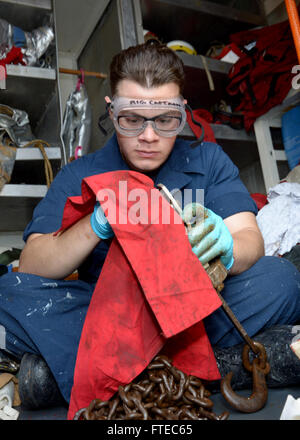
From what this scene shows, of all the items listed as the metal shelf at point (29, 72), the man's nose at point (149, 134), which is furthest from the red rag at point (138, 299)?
the metal shelf at point (29, 72)

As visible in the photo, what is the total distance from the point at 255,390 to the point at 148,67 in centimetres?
107

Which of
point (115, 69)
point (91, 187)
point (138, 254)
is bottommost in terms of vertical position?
point (138, 254)

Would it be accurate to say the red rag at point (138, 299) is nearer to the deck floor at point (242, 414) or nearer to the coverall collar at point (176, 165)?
the deck floor at point (242, 414)

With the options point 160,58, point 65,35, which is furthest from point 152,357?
point 65,35

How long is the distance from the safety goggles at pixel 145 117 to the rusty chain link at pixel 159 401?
2.49ft

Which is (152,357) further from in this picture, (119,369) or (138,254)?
(138,254)

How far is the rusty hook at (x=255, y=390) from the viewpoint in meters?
0.97

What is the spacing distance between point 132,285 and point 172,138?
631mm

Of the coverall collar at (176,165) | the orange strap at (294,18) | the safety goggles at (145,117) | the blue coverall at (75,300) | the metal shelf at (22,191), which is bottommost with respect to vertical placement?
the blue coverall at (75,300)

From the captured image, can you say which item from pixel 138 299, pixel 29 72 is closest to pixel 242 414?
pixel 138 299

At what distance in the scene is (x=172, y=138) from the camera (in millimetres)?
1455

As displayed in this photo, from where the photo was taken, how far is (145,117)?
1.36 metres

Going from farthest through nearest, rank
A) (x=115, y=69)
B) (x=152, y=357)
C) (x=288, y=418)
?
(x=115, y=69)
(x=152, y=357)
(x=288, y=418)

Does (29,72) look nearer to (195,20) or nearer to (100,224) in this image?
(195,20)
